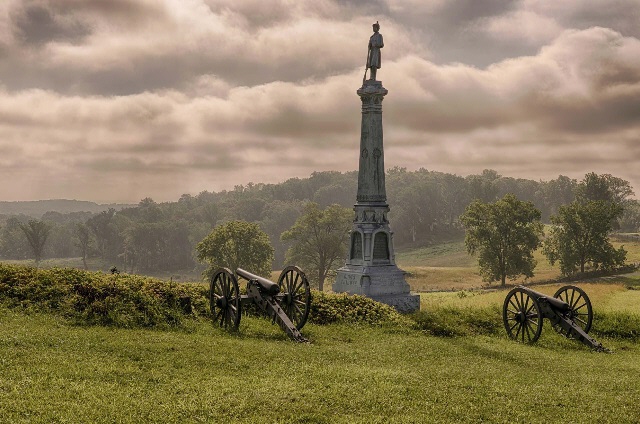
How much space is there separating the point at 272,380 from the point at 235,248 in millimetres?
37031

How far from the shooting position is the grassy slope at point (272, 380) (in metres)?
8.88

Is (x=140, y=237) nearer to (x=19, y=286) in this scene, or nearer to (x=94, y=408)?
(x=19, y=286)

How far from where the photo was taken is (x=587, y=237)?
51.9 metres

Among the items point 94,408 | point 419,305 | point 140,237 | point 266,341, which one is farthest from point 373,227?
point 140,237

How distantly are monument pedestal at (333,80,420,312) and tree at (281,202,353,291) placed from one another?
105 feet

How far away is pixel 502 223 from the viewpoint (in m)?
50.1

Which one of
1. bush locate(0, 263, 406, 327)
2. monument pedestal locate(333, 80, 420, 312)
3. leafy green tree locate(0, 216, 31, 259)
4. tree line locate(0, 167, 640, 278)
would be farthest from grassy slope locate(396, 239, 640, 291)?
leafy green tree locate(0, 216, 31, 259)

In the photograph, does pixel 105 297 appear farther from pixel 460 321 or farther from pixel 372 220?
pixel 372 220

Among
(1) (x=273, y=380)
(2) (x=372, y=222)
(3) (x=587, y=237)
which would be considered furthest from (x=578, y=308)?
(3) (x=587, y=237)

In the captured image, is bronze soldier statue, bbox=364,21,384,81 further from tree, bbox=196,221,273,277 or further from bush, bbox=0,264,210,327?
tree, bbox=196,221,273,277

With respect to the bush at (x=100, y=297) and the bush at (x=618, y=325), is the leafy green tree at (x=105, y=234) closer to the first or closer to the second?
the bush at (x=100, y=297)

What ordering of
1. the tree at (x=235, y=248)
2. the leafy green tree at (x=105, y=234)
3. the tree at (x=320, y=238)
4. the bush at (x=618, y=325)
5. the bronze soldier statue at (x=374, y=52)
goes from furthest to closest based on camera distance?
the leafy green tree at (x=105, y=234), the tree at (x=320, y=238), the tree at (x=235, y=248), the bronze soldier statue at (x=374, y=52), the bush at (x=618, y=325)

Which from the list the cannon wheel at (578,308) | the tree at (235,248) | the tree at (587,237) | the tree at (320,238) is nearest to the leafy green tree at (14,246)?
the tree at (320,238)

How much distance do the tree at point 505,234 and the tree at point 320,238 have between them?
14140 mm
